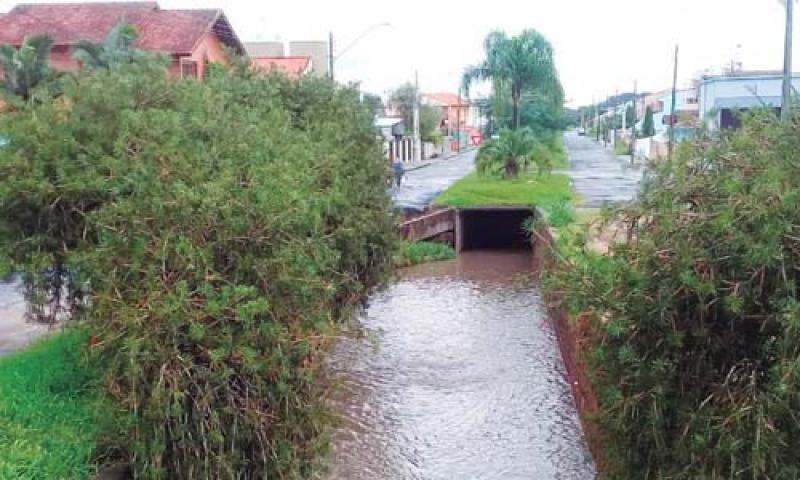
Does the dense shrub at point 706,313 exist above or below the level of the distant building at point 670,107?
below

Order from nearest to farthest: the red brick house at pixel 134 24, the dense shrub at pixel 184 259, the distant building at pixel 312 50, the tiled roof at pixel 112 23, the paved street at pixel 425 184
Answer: the dense shrub at pixel 184 259 → the paved street at pixel 425 184 → the red brick house at pixel 134 24 → the tiled roof at pixel 112 23 → the distant building at pixel 312 50

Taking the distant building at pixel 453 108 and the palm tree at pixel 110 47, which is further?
the distant building at pixel 453 108

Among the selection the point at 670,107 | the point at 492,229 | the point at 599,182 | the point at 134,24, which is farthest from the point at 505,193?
the point at 670,107

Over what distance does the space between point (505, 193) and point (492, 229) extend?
1463mm

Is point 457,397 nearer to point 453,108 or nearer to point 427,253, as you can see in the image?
point 427,253

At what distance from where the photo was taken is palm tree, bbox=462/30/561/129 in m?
52.6

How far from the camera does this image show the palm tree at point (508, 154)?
39.7m

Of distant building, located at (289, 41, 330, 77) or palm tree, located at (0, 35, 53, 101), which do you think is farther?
distant building, located at (289, 41, 330, 77)

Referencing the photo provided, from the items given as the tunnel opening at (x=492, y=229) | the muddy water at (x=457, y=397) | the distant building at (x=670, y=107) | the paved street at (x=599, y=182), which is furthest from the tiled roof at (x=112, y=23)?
the muddy water at (x=457, y=397)

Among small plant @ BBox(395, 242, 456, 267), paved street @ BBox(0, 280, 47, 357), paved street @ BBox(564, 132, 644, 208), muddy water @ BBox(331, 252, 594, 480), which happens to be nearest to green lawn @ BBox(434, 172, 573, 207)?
paved street @ BBox(564, 132, 644, 208)

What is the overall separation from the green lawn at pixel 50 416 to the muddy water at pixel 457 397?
251 centimetres

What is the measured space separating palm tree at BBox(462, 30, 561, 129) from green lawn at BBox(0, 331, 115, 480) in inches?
1778

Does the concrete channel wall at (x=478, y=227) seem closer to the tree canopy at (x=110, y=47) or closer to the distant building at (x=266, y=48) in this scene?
the tree canopy at (x=110, y=47)

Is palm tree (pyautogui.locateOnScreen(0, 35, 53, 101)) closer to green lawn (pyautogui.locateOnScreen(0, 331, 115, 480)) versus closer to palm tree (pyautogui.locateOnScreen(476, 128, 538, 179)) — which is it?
palm tree (pyautogui.locateOnScreen(476, 128, 538, 179))
